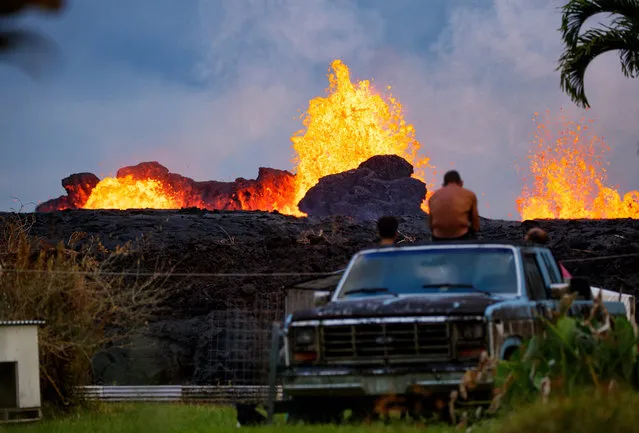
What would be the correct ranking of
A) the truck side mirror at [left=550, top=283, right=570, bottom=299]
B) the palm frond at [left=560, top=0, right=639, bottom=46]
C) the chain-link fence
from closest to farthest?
the truck side mirror at [left=550, top=283, right=570, bottom=299] → the chain-link fence → the palm frond at [left=560, top=0, right=639, bottom=46]

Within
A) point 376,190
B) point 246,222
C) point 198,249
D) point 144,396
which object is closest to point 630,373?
point 144,396

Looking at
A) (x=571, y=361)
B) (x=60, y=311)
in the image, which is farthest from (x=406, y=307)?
(x=60, y=311)

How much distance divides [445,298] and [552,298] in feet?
4.74

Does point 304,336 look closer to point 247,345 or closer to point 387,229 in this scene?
point 387,229

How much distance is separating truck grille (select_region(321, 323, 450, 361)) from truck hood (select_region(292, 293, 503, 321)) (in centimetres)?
10

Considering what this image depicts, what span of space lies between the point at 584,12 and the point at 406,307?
1419 centimetres

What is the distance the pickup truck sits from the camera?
988cm

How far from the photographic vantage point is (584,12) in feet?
74.6

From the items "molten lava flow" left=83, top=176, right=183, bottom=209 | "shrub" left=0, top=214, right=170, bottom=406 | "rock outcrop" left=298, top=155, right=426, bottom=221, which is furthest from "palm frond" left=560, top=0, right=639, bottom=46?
"molten lava flow" left=83, top=176, right=183, bottom=209

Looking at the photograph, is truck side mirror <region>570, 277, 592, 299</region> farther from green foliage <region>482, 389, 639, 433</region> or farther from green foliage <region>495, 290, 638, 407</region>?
green foliage <region>482, 389, 639, 433</region>

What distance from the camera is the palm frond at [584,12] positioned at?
22562 millimetres

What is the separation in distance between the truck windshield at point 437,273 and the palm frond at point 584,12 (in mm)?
12783

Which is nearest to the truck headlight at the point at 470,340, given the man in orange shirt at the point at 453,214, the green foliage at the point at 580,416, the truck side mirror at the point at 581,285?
the truck side mirror at the point at 581,285

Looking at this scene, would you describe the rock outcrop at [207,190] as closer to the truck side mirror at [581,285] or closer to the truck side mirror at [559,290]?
the truck side mirror at [581,285]
